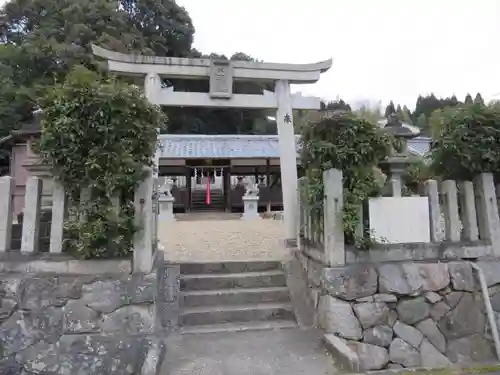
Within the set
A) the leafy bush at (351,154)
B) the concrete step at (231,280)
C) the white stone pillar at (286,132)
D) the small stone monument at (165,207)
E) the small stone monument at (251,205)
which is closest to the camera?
the leafy bush at (351,154)

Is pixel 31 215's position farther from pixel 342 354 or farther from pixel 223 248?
pixel 223 248

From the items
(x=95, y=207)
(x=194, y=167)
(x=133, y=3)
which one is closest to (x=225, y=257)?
(x=95, y=207)

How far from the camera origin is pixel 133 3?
69.9 feet

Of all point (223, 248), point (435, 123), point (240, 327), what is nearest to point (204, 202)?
point (223, 248)

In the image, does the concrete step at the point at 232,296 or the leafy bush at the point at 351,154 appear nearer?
the leafy bush at the point at 351,154

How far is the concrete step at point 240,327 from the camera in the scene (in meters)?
3.63

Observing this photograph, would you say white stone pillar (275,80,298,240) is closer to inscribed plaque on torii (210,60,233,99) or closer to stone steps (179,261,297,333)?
inscribed plaque on torii (210,60,233,99)

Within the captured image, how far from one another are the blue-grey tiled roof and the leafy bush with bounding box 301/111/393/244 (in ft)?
38.8

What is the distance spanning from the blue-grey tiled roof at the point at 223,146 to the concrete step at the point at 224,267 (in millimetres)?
10927

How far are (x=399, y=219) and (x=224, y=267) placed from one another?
6.82 feet

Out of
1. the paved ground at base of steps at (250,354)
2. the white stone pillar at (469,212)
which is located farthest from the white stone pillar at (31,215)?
the white stone pillar at (469,212)

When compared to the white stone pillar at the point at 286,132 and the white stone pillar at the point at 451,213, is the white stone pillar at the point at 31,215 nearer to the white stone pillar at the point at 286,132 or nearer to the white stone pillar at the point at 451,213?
the white stone pillar at the point at 286,132

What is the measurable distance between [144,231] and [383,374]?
237cm

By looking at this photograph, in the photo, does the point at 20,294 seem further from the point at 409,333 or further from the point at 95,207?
the point at 409,333
